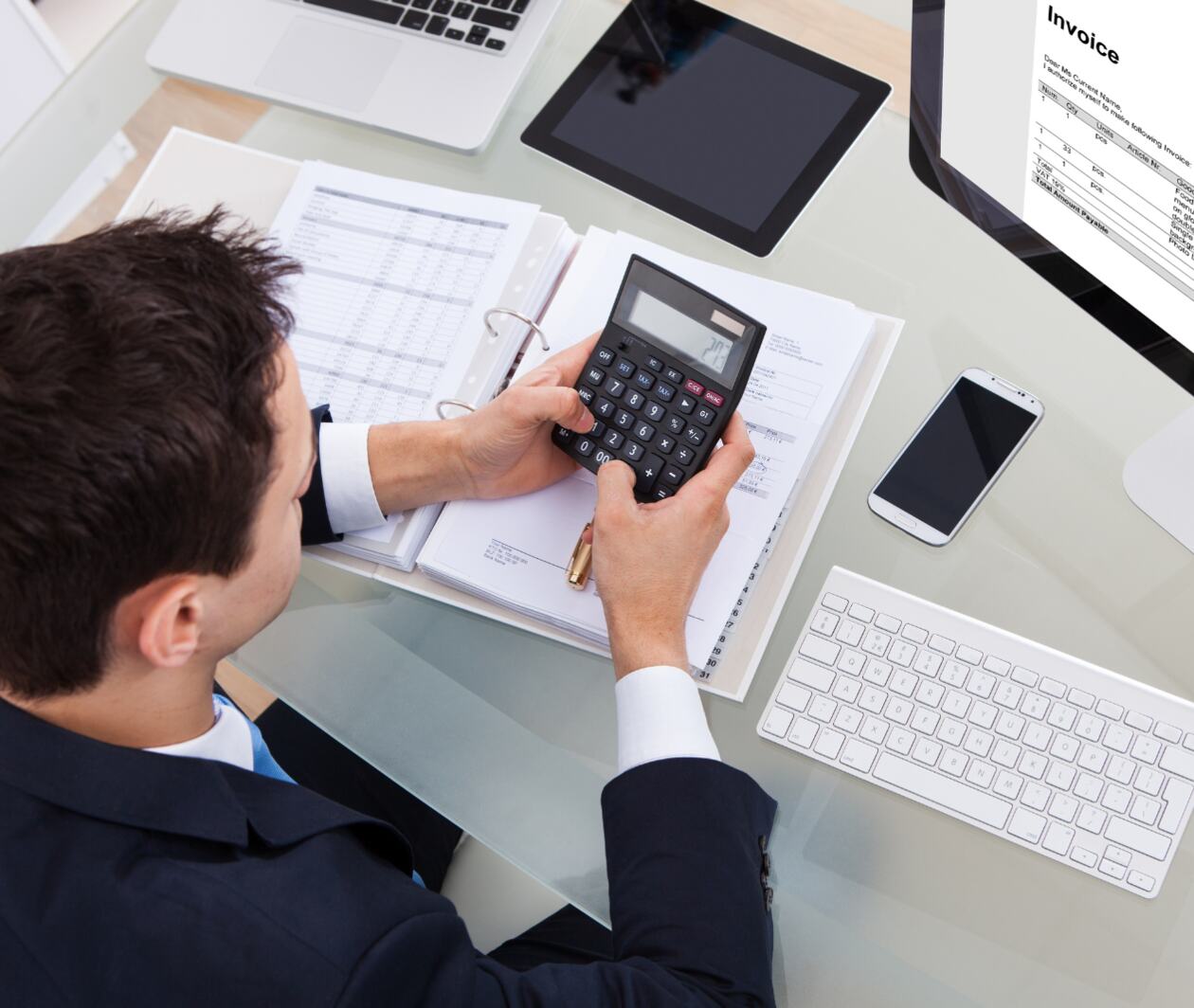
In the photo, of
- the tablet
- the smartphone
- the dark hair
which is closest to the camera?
the dark hair

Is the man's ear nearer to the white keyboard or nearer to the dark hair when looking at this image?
the dark hair

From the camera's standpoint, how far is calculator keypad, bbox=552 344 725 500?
806 mm

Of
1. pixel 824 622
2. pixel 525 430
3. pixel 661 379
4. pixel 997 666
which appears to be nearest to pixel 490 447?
pixel 525 430

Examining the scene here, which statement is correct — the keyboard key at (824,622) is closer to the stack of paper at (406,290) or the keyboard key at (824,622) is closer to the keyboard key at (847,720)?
the keyboard key at (847,720)

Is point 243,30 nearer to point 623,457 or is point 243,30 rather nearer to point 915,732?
point 623,457

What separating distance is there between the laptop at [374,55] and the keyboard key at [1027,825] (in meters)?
0.71

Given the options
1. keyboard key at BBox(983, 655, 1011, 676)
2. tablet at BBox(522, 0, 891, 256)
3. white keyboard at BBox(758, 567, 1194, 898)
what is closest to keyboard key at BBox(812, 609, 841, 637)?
white keyboard at BBox(758, 567, 1194, 898)

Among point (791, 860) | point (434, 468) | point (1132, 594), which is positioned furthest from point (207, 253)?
point (1132, 594)

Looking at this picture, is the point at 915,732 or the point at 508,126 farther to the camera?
the point at 508,126

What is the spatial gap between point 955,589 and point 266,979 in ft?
1.73

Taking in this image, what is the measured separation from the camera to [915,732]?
77 centimetres

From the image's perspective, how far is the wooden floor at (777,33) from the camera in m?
1.01

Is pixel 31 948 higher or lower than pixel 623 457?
lower

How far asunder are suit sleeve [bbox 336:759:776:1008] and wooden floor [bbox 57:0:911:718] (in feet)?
2.03
